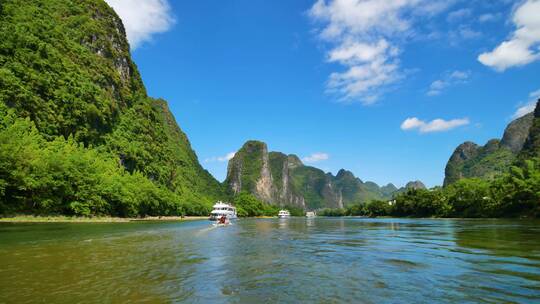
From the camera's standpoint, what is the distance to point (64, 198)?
230 ft

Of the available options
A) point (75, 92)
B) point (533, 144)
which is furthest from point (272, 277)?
point (533, 144)

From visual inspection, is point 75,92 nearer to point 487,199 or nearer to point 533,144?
point 487,199

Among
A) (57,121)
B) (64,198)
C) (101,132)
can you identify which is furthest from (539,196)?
(101,132)

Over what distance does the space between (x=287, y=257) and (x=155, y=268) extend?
7448mm

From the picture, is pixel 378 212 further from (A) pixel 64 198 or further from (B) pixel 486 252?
(B) pixel 486 252

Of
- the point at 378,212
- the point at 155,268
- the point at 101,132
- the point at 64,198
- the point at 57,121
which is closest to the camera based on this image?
the point at 155,268

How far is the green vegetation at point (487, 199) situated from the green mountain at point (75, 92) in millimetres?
89665

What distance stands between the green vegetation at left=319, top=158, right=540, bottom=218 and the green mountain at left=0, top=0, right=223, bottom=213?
8967 cm

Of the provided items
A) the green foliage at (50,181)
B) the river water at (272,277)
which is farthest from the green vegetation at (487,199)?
the green foliage at (50,181)

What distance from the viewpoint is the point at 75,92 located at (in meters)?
109

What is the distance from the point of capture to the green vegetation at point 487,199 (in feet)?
279

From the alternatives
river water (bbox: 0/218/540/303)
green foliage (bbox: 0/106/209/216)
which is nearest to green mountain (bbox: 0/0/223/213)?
green foliage (bbox: 0/106/209/216)

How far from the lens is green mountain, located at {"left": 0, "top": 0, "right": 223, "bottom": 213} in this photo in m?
79.2

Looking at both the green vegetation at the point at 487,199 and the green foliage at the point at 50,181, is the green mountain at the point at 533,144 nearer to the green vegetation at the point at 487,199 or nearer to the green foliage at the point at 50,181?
the green vegetation at the point at 487,199
